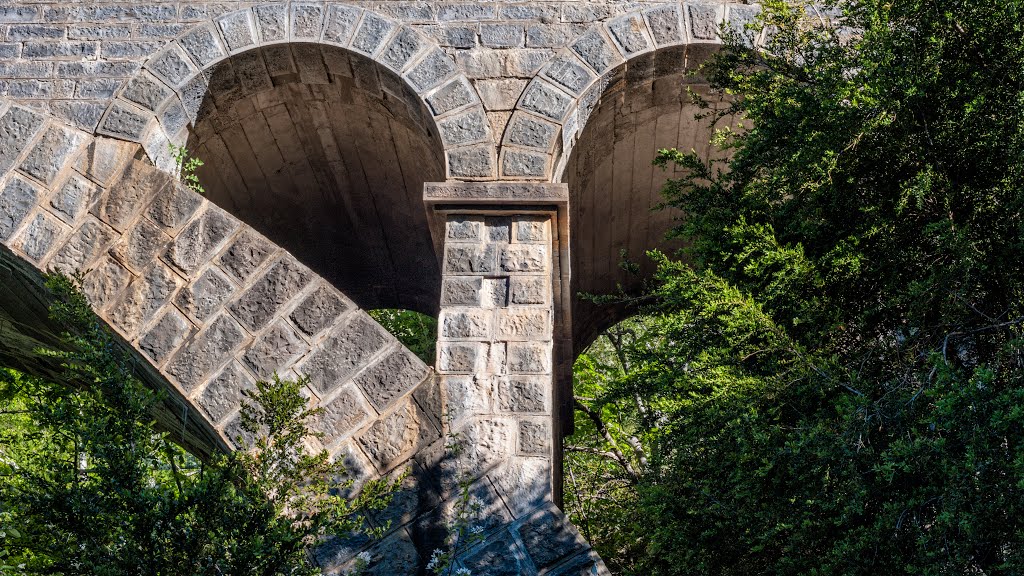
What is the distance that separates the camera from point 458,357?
4641 mm

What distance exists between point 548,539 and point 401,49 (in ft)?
9.81

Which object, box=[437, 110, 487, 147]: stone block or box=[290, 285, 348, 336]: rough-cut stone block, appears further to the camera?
box=[437, 110, 487, 147]: stone block

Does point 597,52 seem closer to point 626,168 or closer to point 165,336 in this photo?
point 626,168

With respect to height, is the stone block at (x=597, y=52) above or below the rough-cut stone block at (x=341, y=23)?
below

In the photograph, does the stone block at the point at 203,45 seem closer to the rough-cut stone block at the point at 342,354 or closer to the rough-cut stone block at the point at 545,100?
the rough-cut stone block at the point at 545,100

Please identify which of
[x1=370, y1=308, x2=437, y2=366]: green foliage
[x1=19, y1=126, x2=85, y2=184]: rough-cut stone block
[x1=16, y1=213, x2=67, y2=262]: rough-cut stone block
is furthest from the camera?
[x1=370, y1=308, x2=437, y2=366]: green foliage

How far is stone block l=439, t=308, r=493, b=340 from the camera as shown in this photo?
4.71m

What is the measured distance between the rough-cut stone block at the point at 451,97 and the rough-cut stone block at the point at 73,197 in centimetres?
187

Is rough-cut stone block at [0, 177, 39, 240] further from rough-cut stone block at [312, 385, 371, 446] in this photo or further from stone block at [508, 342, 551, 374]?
stone block at [508, 342, 551, 374]

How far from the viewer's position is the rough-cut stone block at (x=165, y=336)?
4.62 meters

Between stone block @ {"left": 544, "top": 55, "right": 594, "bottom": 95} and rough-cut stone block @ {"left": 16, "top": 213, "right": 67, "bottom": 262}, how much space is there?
9.09ft

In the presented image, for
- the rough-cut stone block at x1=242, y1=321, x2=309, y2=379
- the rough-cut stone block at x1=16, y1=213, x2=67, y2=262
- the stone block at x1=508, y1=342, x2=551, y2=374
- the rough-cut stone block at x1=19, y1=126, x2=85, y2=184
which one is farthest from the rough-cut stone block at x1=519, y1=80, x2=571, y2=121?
the rough-cut stone block at x1=16, y1=213, x2=67, y2=262

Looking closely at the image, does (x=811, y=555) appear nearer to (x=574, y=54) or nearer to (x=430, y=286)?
(x=574, y=54)

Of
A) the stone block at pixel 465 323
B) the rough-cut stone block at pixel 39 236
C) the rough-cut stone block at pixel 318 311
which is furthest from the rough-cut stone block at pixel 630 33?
the rough-cut stone block at pixel 39 236
